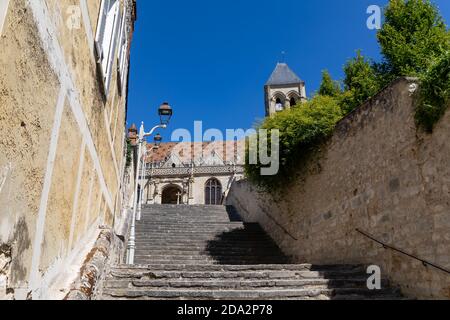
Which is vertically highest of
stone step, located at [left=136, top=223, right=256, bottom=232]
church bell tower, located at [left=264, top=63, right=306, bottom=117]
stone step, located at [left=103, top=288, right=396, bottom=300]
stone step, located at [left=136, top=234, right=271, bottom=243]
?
church bell tower, located at [left=264, top=63, right=306, bottom=117]

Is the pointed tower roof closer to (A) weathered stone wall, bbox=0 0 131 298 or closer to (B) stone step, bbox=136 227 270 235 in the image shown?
(B) stone step, bbox=136 227 270 235

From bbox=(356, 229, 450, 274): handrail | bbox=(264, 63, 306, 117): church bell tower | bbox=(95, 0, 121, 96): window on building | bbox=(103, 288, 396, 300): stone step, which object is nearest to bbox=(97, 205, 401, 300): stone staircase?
bbox=(103, 288, 396, 300): stone step

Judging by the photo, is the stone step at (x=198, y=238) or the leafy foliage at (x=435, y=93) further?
the stone step at (x=198, y=238)

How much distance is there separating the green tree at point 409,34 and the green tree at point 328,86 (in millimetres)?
2983

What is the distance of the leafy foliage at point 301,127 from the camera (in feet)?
25.6

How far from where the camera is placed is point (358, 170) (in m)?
6.32

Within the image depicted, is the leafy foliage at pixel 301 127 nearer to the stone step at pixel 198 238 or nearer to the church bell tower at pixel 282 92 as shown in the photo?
the stone step at pixel 198 238

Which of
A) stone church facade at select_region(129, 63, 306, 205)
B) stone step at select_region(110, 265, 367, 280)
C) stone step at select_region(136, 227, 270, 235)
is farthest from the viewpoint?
stone church facade at select_region(129, 63, 306, 205)

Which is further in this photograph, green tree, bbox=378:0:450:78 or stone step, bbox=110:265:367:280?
green tree, bbox=378:0:450:78

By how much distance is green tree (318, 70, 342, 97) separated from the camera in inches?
536

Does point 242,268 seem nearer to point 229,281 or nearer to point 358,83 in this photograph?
point 229,281

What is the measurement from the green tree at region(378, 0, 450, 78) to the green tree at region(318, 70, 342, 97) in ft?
9.79

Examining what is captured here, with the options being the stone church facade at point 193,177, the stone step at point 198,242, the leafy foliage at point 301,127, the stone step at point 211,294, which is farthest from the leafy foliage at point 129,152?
the stone church facade at point 193,177

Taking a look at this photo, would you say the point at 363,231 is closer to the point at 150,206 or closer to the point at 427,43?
the point at 427,43
